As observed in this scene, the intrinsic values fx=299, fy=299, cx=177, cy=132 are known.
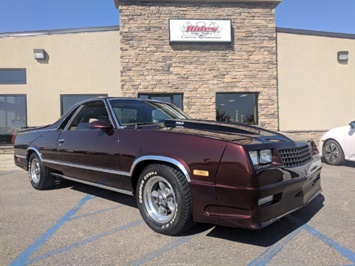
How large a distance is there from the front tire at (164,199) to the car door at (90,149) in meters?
0.49

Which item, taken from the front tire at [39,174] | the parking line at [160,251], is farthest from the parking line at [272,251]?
the front tire at [39,174]

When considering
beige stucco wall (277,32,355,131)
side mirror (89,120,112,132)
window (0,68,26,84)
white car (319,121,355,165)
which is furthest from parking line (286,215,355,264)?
window (0,68,26,84)

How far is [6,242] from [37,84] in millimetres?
9327

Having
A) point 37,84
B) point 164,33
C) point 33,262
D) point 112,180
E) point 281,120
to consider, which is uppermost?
point 164,33

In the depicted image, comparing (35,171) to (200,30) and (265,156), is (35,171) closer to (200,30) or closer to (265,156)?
(265,156)

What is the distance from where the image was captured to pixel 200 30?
1136cm

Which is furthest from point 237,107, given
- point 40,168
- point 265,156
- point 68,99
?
point 265,156

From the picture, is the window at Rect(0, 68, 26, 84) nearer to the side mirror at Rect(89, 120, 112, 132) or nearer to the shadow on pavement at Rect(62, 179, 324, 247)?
the side mirror at Rect(89, 120, 112, 132)

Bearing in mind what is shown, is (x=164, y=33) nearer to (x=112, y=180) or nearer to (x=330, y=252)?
(x=112, y=180)

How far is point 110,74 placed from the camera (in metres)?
11.4

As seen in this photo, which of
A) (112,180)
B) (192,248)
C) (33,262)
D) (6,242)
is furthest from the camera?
(112,180)

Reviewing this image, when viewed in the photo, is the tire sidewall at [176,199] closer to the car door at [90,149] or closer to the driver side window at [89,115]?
the car door at [90,149]

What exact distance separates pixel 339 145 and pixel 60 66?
9.87 m

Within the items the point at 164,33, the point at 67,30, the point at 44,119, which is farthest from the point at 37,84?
the point at 164,33
